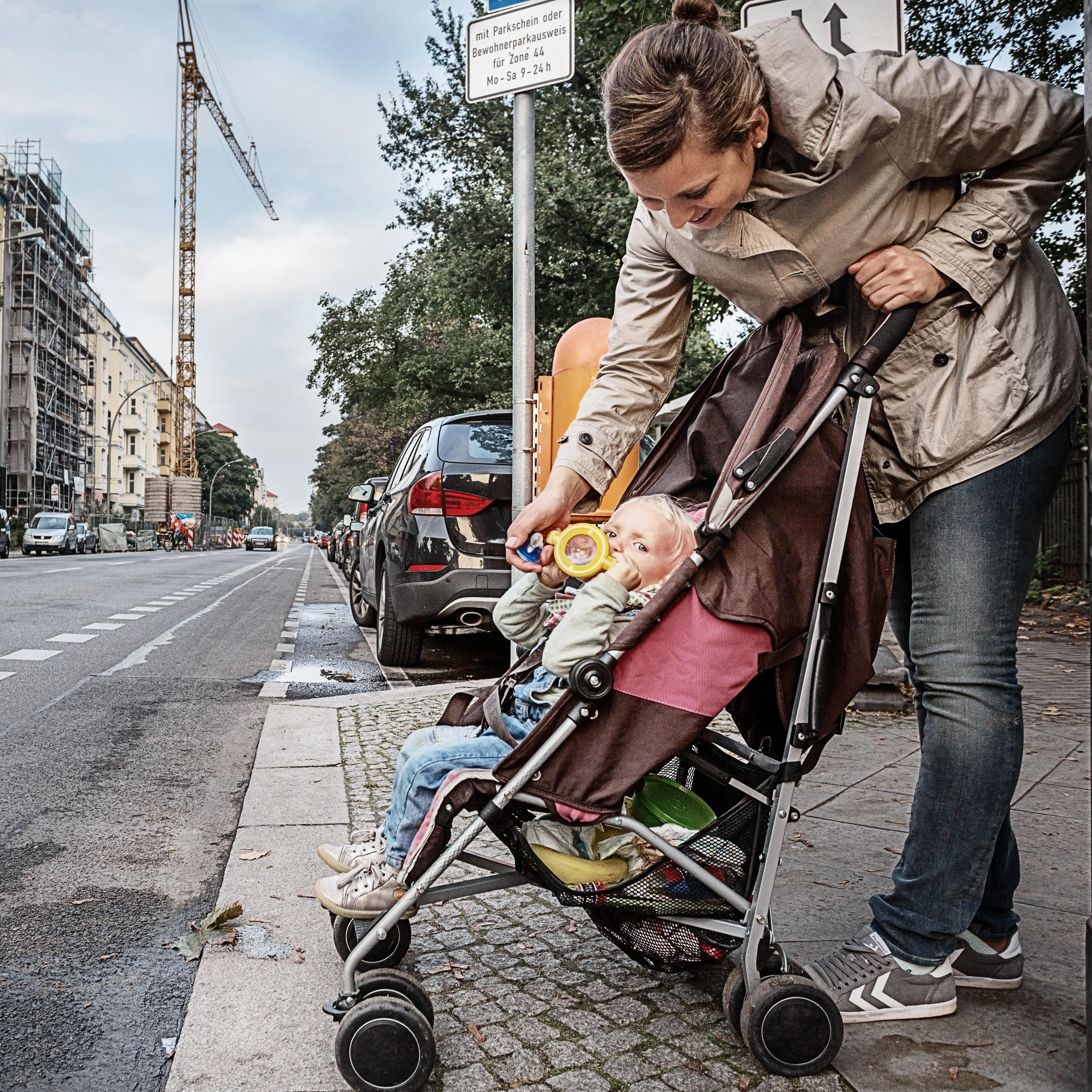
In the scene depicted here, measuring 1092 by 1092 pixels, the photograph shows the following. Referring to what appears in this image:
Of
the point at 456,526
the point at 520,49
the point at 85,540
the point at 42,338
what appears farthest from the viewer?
the point at 42,338

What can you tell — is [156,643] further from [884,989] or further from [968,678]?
[968,678]

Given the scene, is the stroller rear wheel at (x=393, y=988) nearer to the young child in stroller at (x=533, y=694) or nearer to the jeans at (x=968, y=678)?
the young child in stroller at (x=533, y=694)

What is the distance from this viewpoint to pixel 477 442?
7.39 metres

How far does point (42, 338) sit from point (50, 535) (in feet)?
97.8

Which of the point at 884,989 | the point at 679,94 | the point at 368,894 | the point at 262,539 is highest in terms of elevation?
the point at 679,94

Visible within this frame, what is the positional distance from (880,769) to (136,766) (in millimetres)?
3331

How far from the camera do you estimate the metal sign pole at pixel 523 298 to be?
5.88 metres

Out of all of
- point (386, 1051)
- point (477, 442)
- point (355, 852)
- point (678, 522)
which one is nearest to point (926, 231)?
point (678, 522)

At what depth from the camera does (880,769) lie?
463 centimetres

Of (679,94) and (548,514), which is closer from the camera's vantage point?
(679,94)

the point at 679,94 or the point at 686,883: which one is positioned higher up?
the point at 679,94

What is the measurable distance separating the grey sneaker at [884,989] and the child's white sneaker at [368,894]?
90 cm

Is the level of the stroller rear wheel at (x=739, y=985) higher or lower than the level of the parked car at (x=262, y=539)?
higher

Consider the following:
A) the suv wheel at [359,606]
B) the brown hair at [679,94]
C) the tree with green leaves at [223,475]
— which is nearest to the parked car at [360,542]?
the suv wheel at [359,606]
